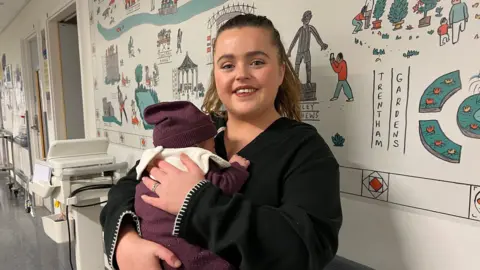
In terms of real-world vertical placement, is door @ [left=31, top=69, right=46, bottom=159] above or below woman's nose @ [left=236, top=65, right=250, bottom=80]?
below

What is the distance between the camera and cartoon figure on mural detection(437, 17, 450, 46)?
73 cm

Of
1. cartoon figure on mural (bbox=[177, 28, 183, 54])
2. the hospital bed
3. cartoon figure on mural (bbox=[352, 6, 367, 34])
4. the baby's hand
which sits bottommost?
the hospital bed

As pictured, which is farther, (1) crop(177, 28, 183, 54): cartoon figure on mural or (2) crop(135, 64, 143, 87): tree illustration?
(2) crop(135, 64, 143, 87): tree illustration

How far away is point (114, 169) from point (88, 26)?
1247 millimetres

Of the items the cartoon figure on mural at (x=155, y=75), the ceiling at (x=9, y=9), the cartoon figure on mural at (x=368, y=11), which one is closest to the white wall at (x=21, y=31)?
the ceiling at (x=9, y=9)

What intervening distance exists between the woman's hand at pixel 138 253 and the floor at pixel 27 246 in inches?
85.5

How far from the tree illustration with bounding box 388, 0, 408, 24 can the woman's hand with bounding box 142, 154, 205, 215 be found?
1.90 feet

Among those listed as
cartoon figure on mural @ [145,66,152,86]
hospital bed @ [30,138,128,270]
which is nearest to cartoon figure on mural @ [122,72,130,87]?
cartoon figure on mural @ [145,66,152,86]

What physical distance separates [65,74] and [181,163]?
10.5 feet

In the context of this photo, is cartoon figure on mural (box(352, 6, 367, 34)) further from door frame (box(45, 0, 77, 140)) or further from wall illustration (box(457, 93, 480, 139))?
door frame (box(45, 0, 77, 140))

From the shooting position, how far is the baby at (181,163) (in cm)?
67

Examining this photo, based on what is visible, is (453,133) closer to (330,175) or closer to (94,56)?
(330,175)

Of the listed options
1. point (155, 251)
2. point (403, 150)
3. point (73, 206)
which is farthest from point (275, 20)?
point (73, 206)

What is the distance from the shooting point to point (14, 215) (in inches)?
153
